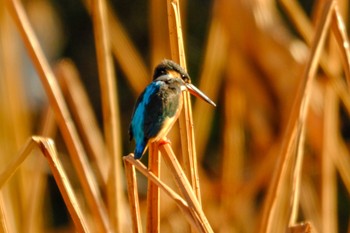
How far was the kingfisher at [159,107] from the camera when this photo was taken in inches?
53.2

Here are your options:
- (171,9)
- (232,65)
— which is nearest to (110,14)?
(232,65)

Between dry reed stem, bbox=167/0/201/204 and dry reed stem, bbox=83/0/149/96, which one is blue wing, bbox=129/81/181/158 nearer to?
dry reed stem, bbox=167/0/201/204

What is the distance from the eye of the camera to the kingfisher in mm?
1351

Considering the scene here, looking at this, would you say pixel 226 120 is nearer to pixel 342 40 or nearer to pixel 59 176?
pixel 342 40

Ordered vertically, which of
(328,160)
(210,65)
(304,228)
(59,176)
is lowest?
(304,228)

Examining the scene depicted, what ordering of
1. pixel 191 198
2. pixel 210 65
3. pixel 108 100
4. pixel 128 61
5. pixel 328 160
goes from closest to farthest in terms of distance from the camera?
1. pixel 191 198
2. pixel 108 100
3. pixel 328 160
4. pixel 210 65
5. pixel 128 61

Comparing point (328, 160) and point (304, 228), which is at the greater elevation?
point (328, 160)

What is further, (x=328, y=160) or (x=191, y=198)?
(x=328, y=160)

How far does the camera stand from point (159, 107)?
136 cm

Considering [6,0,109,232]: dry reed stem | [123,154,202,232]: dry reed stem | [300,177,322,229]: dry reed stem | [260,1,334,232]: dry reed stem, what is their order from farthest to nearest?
[300,177,322,229]: dry reed stem
[6,0,109,232]: dry reed stem
[260,1,334,232]: dry reed stem
[123,154,202,232]: dry reed stem

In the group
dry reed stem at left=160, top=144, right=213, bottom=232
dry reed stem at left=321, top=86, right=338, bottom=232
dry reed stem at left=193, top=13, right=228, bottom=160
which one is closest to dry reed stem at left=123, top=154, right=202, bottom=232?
dry reed stem at left=160, top=144, right=213, bottom=232

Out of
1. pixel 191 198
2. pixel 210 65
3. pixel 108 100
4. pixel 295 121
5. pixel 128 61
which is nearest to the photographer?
pixel 191 198

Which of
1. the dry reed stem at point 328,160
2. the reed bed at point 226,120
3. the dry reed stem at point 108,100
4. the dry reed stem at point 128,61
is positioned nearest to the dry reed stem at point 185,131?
the reed bed at point 226,120

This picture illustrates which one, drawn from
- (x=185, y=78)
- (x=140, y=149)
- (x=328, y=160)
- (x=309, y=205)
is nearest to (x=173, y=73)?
(x=185, y=78)
